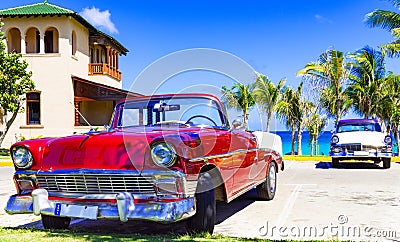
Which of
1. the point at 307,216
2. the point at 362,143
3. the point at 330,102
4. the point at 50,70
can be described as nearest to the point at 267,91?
the point at 330,102

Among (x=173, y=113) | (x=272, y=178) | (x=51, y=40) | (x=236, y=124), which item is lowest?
(x=272, y=178)

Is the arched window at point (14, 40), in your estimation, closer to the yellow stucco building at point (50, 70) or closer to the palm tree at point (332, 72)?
the yellow stucco building at point (50, 70)

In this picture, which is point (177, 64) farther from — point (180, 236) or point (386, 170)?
point (386, 170)

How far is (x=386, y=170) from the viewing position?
13102 millimetres

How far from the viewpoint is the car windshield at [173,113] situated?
6.18 metres

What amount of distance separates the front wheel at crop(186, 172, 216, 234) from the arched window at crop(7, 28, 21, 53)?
75.6 ft

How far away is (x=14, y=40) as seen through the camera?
2553 cm

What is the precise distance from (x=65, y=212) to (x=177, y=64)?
233 cm

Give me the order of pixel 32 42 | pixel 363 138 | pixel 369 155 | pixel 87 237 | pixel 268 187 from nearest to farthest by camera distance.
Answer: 1. pixel 87 237
2. pixel 268 187
3. pixel 369 155
4. pixel 363 138
5. pixel 32 42

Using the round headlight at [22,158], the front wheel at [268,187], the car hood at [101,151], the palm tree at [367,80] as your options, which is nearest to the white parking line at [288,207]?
the front wheel at [268,187]

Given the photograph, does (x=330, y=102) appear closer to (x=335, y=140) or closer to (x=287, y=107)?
(x=287, y=107)

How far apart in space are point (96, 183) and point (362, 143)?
9900mm

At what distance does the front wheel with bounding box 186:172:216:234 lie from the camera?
15.7 feet

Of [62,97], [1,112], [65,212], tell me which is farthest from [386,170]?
[1,112]
